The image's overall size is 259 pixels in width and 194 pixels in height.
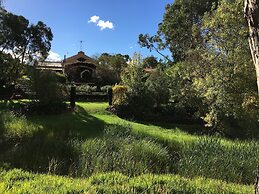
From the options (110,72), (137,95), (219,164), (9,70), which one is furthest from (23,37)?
(219,164)

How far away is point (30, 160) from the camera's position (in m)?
8.06

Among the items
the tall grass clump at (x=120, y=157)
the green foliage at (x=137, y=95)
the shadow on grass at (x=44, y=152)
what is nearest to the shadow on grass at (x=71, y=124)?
the shadow on grass at (x=44, y=152)

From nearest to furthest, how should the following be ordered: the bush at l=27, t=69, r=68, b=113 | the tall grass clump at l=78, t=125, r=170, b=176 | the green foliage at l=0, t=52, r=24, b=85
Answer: the tall grass clump at l=78, t=125, r=170, b=176 → the bush at l=27, t=69, r=68, b=113 → the green foliage at l=0, t=52, r=24, b=85

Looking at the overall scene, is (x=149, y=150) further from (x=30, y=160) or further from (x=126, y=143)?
(x=30, y=160)

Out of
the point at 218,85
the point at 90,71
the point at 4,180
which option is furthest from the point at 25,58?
the point at 4,180

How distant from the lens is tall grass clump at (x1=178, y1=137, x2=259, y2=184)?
7.50 m

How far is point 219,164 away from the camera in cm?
777

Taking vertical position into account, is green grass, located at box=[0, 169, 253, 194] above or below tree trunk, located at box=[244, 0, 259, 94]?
below

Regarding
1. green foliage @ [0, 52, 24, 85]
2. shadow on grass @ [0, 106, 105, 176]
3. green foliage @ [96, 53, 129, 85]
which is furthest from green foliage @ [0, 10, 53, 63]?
shadow on grass @ [0, 106, 105, 176]

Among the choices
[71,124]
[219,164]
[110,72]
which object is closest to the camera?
[219,164]

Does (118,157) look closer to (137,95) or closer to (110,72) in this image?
(137,95)

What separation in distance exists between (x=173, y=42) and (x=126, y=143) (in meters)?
22.8

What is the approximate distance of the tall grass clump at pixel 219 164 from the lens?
750 centimetres

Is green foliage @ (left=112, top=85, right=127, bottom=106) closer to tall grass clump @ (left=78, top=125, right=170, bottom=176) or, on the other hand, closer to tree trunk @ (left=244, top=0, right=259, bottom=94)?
tall grass clump @ (left=78, top=125, right=170, bottom=176)
